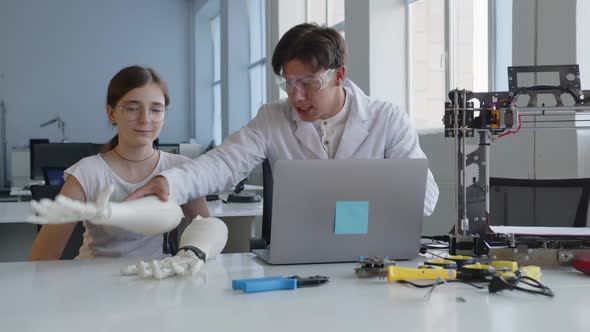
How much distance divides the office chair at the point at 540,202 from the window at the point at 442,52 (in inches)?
47.3

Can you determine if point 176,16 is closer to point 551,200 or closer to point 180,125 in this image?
point 180,125

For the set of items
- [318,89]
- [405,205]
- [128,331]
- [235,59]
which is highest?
[235,59]

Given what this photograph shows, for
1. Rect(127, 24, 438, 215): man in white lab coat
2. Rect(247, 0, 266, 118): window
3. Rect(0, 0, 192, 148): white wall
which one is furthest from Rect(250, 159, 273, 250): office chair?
Rect(0, 0, 192, 148): white wall

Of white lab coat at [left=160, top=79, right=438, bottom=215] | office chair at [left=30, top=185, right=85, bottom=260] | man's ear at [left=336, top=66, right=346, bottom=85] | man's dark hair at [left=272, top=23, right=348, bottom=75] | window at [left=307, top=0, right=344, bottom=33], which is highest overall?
window at [left=307, top=0, right=344, bottom=33]

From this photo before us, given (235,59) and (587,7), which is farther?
(235,59)

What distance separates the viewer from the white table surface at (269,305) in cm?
101

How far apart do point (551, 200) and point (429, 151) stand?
1.62 metres

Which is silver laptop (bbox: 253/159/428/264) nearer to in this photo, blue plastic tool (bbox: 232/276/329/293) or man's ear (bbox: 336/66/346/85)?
blue plastic tool (bbox: 232/276/329/293)

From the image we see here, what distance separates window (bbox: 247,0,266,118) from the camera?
7.67 metres

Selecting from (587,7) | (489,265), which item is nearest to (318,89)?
(489,265)

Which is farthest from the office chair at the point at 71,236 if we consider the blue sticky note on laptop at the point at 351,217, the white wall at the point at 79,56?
the white wall at the point at 79,56

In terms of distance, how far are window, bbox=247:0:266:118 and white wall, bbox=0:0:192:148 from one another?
1376 mm

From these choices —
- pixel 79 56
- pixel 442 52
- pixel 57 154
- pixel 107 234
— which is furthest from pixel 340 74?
pixel 79 56

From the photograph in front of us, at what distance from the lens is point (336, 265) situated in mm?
1537
